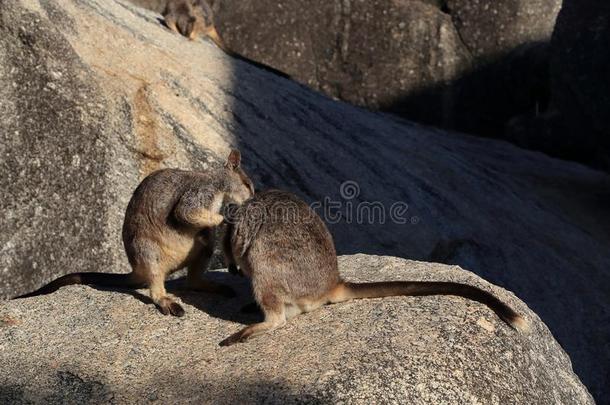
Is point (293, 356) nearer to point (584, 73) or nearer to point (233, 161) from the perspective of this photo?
point (233, 161)

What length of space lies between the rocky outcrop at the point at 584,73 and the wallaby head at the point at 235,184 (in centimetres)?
762

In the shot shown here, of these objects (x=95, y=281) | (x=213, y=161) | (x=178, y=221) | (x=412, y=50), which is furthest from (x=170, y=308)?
(x=412, y=50)

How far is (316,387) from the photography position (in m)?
4.97

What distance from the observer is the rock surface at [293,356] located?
5.05m

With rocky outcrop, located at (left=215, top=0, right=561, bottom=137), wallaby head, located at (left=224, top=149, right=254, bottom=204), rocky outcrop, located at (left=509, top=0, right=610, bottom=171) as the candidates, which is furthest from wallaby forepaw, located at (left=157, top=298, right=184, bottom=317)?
rocky outcrop, located at (left=215, top=0, right=561, bottom=137)

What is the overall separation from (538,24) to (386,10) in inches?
86.7

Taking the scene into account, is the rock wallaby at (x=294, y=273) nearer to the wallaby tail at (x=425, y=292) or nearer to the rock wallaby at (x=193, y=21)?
the wallaby tail at (x=425, y=292)

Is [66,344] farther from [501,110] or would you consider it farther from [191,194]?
[501,110]

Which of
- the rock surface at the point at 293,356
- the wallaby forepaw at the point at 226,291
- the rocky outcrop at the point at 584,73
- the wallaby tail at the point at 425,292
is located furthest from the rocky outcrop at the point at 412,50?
the wallaby tail at the point at 425,292

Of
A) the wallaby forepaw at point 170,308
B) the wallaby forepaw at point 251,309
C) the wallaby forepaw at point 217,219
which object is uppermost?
the wallaby forepaw at point 217,219

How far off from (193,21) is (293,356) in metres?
7.90

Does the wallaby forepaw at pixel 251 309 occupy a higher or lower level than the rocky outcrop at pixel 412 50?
lower

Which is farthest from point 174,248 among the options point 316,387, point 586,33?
point 586,33

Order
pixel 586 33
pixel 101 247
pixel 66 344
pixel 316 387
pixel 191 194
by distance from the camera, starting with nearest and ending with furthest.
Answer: pixel 316 387 → pixel 66 344 → pixel 191 194 → pixel 101 247 → pixel 586 33
